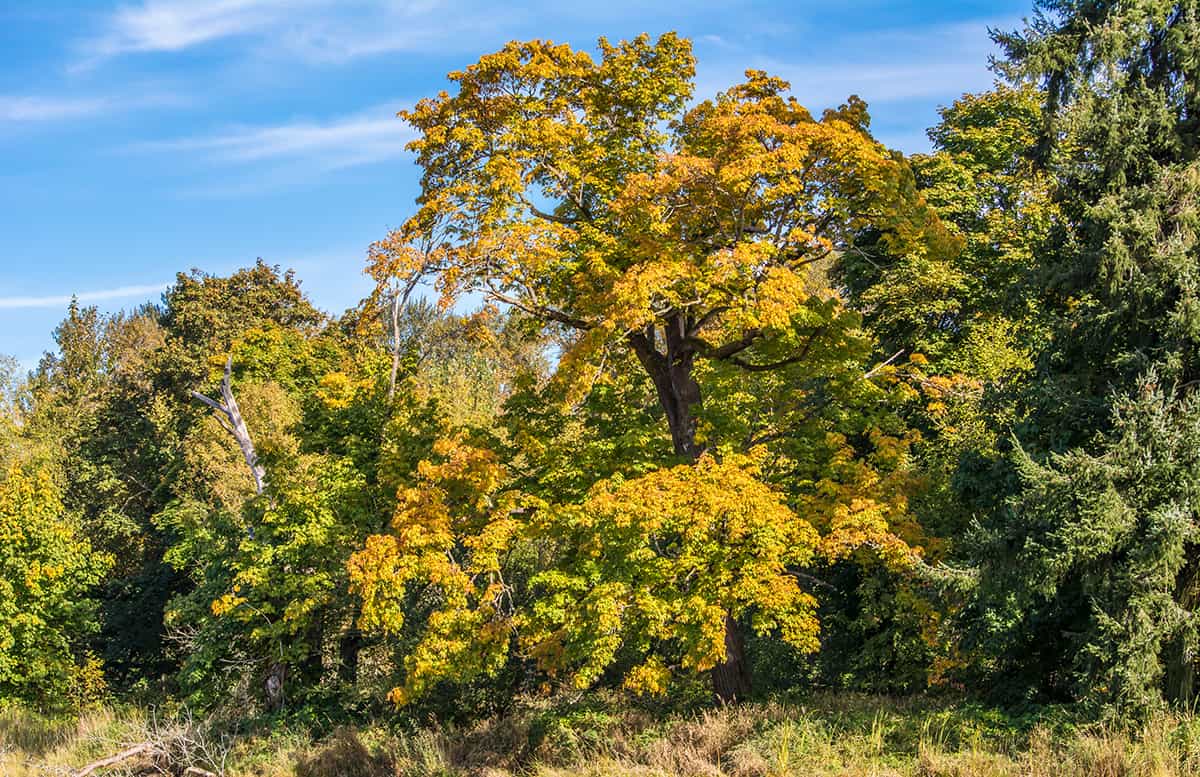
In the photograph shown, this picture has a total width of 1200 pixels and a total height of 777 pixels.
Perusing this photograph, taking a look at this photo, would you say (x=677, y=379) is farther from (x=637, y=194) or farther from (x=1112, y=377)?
(x=1112, y=377)

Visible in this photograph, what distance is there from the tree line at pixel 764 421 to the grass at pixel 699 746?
0.83 m

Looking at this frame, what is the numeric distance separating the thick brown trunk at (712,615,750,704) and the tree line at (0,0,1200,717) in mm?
54

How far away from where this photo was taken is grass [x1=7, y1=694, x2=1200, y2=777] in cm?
941

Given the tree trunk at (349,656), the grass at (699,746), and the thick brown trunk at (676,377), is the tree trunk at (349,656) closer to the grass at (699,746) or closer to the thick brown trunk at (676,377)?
the grass at (699,746)

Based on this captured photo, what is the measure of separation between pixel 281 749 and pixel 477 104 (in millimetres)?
11841

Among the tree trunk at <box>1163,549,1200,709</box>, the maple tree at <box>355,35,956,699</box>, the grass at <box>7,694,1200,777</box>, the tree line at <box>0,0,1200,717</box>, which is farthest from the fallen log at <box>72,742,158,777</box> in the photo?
the tree trunk at <box>1163,549,1200,709</box>

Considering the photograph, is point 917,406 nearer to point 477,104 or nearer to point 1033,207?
point 1033,207

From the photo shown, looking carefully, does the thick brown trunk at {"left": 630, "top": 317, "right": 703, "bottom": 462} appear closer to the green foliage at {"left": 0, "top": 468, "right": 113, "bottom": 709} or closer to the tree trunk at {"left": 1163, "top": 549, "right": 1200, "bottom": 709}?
the tree trunk at {"left": 1163, "top": 549, "right": 1200, "bottom": 709}

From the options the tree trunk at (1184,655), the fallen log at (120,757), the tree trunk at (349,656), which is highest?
the tree trunk at (1184,655)

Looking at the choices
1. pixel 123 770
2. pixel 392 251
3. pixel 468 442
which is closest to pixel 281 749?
pixel 123 770

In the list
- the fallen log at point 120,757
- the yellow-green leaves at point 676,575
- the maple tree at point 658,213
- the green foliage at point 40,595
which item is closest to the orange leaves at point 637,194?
the maple tree at point 658,213

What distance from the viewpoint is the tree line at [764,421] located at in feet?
34.5

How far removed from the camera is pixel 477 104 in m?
15.2

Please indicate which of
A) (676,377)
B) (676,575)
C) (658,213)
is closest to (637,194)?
(658,213)
